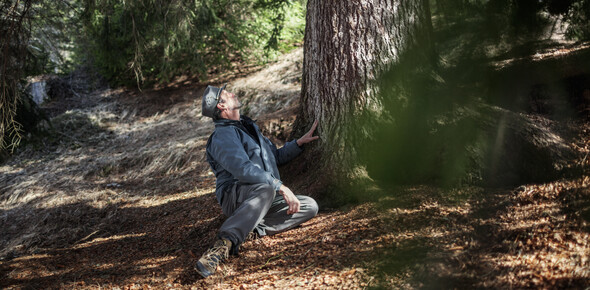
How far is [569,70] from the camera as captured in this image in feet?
12.6

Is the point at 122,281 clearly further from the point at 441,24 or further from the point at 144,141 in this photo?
the point at 144,141

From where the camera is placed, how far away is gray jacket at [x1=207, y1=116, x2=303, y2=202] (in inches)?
135

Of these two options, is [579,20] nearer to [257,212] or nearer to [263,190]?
[263,190]

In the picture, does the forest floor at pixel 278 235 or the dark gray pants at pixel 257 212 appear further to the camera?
the dark gray pants at pixel 257 212

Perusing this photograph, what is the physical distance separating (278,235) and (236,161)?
2.55 feet

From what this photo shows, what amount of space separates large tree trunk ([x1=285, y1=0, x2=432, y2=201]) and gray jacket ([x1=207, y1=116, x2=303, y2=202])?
434 millimetres

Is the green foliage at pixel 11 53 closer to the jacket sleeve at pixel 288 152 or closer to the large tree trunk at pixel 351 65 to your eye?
the jacket sleeve at pixel 288 152

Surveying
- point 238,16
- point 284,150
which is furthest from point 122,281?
point 238,16

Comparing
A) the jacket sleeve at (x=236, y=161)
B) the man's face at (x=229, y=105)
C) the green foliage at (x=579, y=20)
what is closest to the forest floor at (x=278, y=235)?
the jacket sleeve at (x=236, y=161)

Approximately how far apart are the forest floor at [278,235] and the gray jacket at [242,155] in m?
0.57

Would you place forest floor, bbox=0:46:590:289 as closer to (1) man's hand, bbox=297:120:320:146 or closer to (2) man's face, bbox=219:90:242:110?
(1) man's hand, bbox=297:120:320:146

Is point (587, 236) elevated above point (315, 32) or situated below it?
below

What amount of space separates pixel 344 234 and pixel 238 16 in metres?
8.26

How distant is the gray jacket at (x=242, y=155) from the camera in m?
3.44
